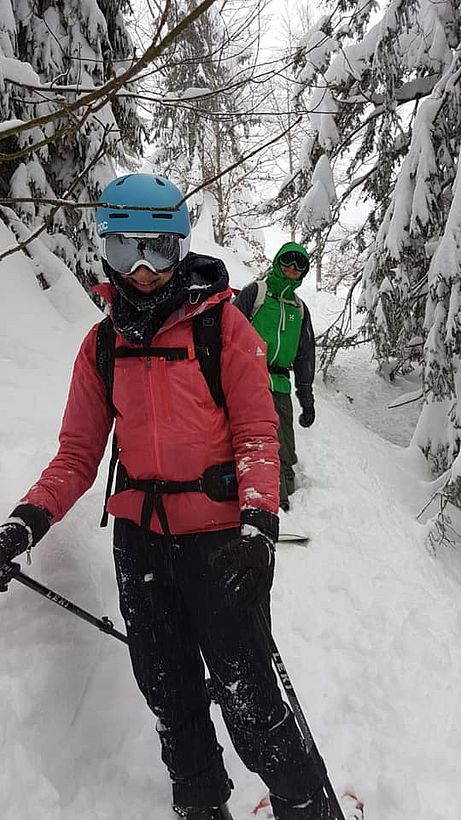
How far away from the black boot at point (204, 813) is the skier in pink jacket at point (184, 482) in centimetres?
19

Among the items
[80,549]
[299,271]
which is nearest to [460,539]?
[299,271]

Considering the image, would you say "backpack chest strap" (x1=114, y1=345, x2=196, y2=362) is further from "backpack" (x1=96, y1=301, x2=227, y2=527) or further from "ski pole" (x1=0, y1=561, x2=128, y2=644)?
"ski pole" (x1=0, y1=561, x2=128, y2=644)

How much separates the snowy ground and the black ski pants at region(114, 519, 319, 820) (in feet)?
1.89

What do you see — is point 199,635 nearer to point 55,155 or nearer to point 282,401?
point 282,401

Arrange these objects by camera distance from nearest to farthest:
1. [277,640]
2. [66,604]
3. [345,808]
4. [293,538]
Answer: [66,604] → [345,808] → [277,640] → [293,538]

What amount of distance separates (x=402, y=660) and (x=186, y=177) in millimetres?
19857

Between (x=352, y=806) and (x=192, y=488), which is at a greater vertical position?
(x=192, y=488)

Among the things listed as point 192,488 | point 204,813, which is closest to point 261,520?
point 192,488

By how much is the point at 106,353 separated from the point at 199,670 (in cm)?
129

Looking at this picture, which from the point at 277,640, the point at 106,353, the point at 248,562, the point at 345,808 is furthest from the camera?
the point at 277,640

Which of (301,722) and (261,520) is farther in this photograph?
(301,722)

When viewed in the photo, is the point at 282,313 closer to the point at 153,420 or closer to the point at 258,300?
the point at 258,300

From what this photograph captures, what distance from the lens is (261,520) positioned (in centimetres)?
197

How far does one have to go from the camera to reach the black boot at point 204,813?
234 cm
